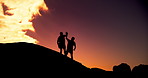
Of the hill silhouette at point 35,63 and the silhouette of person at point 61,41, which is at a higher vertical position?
the silhouette of person at point 61,41

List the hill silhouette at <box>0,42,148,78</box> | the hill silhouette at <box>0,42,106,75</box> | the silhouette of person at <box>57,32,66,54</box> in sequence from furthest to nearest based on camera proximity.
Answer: the silhouette of person at <box>57,32,66,54</box>
the hill silhouette at <box>0,42,106,75</box>
the hill silhouette at <box>0,42,148,78</box>

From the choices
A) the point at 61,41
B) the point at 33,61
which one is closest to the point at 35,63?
the point at 33,61

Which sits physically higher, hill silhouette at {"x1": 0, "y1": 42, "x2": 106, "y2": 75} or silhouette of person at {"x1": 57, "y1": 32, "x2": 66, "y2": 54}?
silhouette of person at {"x1": 57, "y1": 32, "x2": 66, "y2": 54}

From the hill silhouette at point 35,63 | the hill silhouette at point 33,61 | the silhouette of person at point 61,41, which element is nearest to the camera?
the hill silhouette at point 35,63

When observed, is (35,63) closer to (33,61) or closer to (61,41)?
(33,61)

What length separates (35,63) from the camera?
1520 cm

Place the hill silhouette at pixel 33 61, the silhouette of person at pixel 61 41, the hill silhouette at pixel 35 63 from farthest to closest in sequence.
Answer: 1. the silhouette of person at pixel 61 41
2. the hill silhouette at pixel 33 61
3. the hill silhouette at pixel 35 63

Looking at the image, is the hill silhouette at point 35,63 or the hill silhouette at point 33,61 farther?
the hill silhouette at point 33,61

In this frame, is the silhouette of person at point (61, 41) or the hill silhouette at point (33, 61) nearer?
the hill silhouette at point (33, 61)

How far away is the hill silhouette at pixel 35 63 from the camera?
14024mm

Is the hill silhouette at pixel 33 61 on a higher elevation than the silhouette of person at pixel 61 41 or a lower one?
lower

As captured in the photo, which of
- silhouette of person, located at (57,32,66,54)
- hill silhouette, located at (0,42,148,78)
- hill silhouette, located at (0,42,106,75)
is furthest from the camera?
silhouette of person, located at (57,32,66,54)

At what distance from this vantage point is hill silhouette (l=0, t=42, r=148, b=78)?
14.0 meters

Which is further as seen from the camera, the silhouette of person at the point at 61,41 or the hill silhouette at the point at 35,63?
the silhouette of person at the point at 61,41
